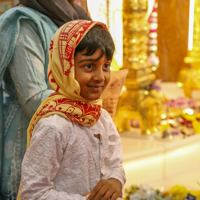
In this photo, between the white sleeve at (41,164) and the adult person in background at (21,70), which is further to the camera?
the adult person in background at (21,70)

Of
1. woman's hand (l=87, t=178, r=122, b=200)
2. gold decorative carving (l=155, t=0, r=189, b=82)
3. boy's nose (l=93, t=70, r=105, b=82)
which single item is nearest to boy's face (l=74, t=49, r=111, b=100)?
boy's nose (l=93, t=70, r=105, b=82)

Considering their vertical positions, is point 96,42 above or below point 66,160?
above

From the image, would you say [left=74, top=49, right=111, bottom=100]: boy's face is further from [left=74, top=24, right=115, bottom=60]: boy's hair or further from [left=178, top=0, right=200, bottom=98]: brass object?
[left=178, top=0, right=200, bottom=98]: brass object

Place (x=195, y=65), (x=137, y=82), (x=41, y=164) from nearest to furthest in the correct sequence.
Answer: (x=41, y=164) < (x=137, y=82) < (x=195, y=65)

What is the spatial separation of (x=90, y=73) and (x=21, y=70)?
0.31 metres

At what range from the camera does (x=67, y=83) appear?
32.8 inches

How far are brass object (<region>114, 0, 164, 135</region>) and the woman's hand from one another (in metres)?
1.62

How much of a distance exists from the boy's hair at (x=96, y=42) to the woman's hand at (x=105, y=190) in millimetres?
346

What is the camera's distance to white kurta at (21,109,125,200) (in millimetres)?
794

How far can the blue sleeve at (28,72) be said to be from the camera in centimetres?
104

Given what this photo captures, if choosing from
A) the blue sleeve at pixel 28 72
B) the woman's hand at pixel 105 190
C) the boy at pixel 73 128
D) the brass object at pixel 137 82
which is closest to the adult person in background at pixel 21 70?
the blue sleeve at pixel 28 72

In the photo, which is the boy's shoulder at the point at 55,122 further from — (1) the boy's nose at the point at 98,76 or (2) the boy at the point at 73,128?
(1) the boy's nose at the point at 98,76

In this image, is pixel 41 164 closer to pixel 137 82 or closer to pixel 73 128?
pixel 73 128

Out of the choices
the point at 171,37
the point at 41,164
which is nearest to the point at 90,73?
the point at 41,164
